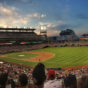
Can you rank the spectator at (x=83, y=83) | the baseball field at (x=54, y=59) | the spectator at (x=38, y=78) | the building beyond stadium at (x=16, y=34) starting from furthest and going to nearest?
the building beyond stadium at (x=16, y=34)
the baseball field at (x=54, y=59)
the spectator at (x=38, y=78)
the spectator at (x=83, y=83)

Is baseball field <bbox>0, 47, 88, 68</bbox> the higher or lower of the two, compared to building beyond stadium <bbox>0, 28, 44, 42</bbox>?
lower

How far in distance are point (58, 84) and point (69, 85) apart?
28.5 inches

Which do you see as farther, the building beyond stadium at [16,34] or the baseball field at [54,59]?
the building beyond stadium at [16,34]

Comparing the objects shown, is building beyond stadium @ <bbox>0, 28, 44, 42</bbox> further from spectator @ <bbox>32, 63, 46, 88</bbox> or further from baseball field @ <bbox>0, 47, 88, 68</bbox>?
spectator @ <bbox>32, 63, 46, 88</bbox>

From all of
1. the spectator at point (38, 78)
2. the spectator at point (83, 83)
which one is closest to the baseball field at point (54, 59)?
the spectator at point (38, 78)

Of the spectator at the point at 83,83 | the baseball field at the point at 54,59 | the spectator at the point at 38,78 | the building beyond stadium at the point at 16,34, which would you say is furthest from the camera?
the building beyond stadium at the point at 16,34

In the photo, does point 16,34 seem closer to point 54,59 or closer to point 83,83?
point 54,59

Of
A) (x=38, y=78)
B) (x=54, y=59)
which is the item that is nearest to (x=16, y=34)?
(x=54, y=59)

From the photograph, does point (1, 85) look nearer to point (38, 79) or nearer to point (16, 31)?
point (38, 79)

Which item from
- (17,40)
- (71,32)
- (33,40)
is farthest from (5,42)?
(71,32)

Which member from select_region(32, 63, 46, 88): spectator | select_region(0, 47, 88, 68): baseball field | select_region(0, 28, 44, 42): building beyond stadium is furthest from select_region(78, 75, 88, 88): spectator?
select_region(0, 28, 44, 42): building beyond stadium

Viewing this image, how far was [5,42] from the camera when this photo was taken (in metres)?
47.7

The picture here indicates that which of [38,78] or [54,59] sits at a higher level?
[38,78]

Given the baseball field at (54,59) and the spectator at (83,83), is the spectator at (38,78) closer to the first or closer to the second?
the spectator at (83,83)
